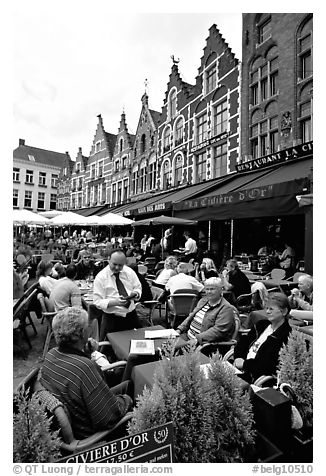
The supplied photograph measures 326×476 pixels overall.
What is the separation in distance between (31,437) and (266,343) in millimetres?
2058

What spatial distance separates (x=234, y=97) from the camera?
13.9 metres

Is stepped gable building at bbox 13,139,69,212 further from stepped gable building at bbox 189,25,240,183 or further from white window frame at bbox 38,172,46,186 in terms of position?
Result: stepped gable building at bbox 189,25,240,183

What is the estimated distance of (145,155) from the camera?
75.4ft

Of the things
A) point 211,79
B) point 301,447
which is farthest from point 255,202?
point 211,79

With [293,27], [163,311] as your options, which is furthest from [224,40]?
[163,311]

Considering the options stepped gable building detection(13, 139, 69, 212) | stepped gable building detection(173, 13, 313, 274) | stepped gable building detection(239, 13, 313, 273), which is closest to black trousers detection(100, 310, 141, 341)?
stepped gable building detection(173, 13, 313, 274)

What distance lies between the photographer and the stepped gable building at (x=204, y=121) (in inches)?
555

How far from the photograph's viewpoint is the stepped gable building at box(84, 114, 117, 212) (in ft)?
97.1

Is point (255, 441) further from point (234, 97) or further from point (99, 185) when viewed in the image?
point (99, 185)

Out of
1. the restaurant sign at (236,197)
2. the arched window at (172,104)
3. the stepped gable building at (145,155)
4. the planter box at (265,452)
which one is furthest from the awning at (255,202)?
the stepped gable building at (145,155)

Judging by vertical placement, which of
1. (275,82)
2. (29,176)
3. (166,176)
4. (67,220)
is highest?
(29,176)

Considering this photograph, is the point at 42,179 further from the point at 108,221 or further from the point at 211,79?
the point at 108,221

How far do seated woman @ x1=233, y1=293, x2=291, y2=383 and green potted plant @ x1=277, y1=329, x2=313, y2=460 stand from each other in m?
0.69
